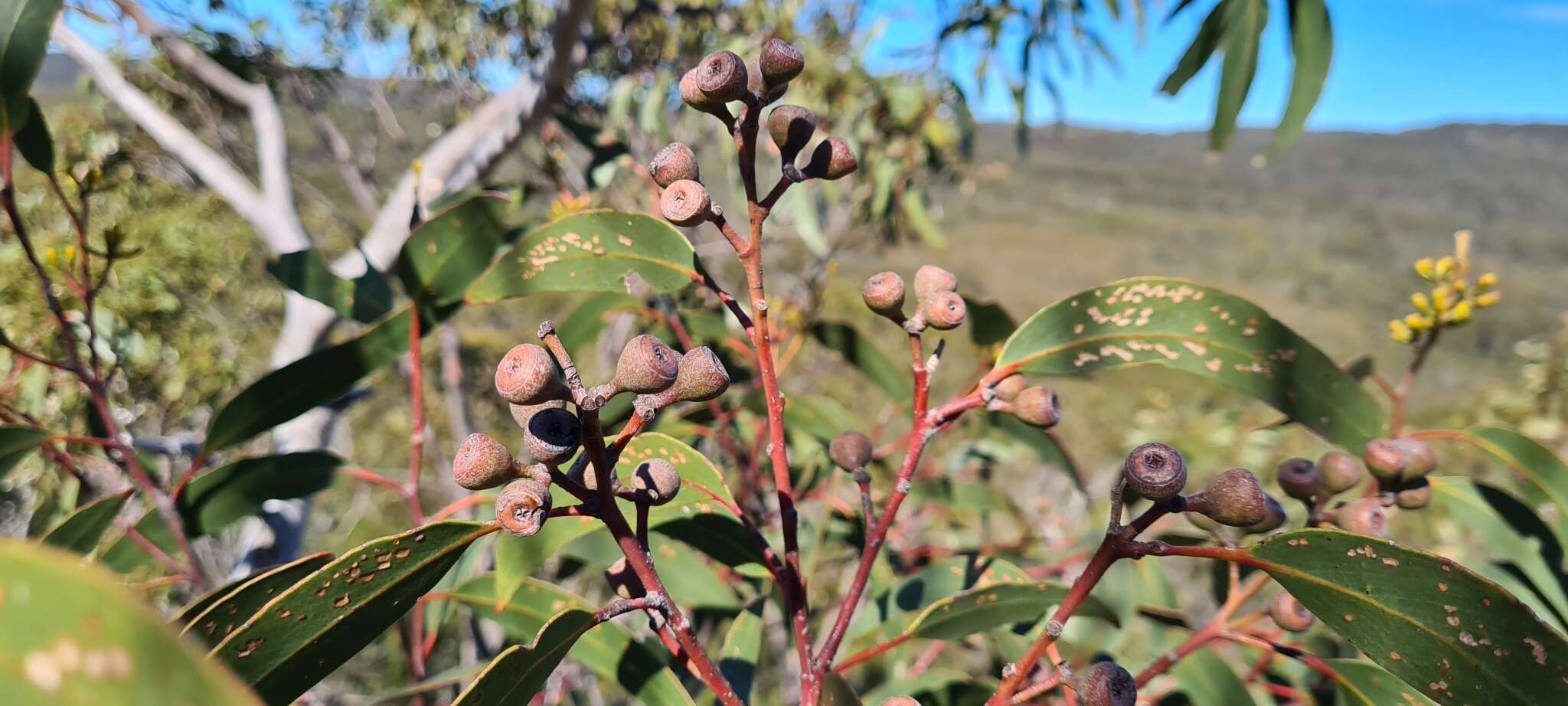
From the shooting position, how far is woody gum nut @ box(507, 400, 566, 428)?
45 cm

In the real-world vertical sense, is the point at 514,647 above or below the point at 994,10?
below

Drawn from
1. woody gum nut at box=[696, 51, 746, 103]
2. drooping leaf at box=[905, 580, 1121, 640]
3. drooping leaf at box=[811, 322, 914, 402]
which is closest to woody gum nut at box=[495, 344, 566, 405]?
woody gum nut at box=[696, 51, 746, 103]

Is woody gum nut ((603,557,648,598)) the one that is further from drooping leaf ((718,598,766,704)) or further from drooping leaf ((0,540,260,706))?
drooping leaf ((0,540,260,706))

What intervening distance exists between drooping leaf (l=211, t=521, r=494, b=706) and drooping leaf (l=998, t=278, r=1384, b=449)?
49 cm

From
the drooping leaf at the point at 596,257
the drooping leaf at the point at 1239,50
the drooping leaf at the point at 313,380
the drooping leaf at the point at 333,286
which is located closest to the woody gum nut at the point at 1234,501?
the drooping leaf at the point at 596,257

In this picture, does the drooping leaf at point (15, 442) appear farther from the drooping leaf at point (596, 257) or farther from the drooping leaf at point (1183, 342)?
the drooping leaf at point (1183, 342)

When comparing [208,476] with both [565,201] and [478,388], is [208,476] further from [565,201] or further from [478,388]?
[478,388]

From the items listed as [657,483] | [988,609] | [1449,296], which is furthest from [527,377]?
[1449,296]

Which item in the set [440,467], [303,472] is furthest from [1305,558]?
[440,467]

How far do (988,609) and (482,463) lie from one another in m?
0.49

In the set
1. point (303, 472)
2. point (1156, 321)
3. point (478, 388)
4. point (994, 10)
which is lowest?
point (478, 388)

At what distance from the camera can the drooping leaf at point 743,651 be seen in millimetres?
792

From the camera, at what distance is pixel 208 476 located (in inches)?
37.2

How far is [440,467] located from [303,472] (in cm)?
193
